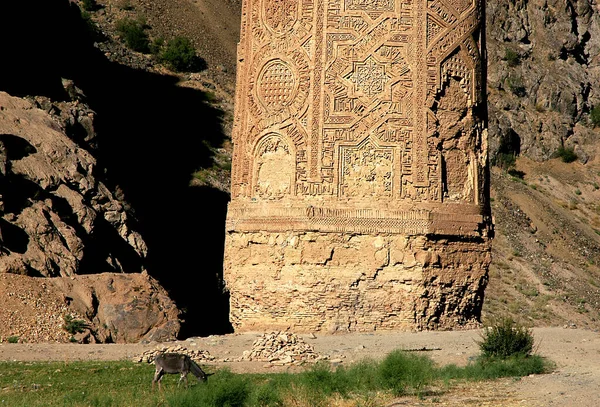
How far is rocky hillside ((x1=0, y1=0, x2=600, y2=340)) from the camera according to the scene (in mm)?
19625

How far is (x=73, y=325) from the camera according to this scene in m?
14.4

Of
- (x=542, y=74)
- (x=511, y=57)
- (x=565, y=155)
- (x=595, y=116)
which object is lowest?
(x=565, y=155)

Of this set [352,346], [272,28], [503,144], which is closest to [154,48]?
[503,144]

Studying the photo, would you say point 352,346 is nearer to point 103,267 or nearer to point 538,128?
point 103,267

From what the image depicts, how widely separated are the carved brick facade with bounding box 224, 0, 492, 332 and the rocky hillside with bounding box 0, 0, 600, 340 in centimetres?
205

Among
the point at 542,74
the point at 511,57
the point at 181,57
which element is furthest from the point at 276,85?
the point at 542,74

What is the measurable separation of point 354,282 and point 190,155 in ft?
84.0

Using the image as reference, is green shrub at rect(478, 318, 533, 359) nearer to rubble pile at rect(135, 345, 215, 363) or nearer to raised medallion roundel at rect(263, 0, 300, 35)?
rubble pile at rect(135, 345, 215, 363)

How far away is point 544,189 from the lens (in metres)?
49.6

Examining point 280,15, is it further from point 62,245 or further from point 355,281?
point 62,245

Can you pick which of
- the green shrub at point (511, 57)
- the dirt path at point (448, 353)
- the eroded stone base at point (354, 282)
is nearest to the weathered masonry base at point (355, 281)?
the eroded stone base at point (354, 282)

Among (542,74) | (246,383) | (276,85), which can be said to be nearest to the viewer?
(246,383)

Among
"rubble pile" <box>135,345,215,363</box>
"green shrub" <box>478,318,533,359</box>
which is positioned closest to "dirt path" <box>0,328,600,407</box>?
"rubble pile" <box>135,345,215,363</box>

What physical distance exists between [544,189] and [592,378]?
133 ft
